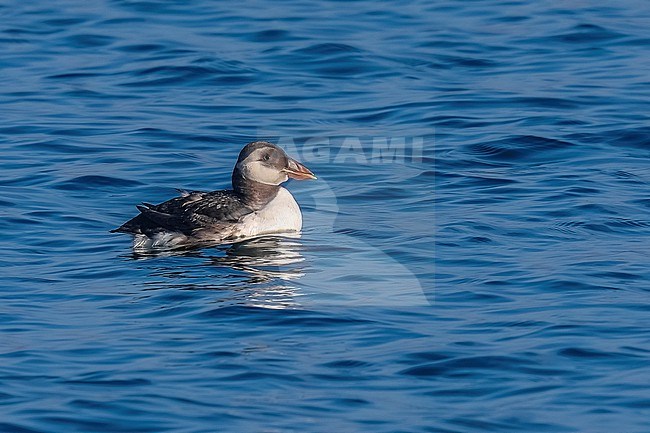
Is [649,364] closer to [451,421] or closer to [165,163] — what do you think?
[451,421]

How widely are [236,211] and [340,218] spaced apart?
1.08 meters

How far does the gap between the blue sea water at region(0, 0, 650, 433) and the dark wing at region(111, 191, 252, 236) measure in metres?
0.25

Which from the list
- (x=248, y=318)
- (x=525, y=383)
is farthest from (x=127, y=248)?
(x=525, y=383)

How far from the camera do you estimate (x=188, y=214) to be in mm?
11617

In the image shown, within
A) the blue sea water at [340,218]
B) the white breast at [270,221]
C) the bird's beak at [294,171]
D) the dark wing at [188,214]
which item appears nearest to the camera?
the blue sea water at [340,218]

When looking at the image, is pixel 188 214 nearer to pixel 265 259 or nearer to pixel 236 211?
pixel 236 211

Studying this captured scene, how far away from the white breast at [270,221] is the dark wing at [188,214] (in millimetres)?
83

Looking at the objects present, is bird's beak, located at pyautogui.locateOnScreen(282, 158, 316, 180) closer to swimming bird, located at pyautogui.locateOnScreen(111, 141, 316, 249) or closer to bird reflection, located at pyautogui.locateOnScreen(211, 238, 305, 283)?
swimming bird, located at pyautogui.locateOnScreen(111, 141, 316, 249)

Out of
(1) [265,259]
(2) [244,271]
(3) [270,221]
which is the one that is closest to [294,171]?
(3) [270,221]

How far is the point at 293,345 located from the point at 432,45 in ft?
35.7

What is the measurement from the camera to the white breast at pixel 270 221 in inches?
465

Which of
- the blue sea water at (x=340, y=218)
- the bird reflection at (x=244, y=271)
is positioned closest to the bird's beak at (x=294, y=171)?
the blue sea water at (x=340, y=218)

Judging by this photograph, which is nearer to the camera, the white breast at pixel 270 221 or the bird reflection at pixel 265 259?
the bird reflection at pixel 265 259

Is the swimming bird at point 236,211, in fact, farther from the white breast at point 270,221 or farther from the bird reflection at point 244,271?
the bird reflection at point 244,271
